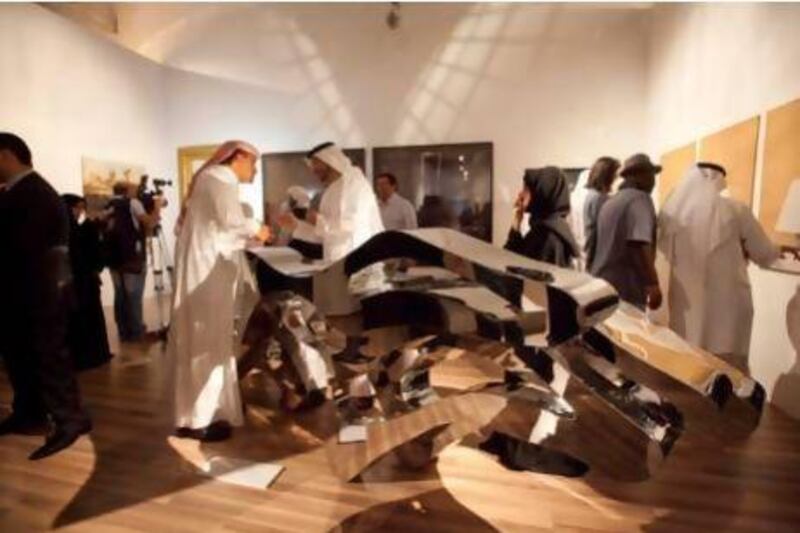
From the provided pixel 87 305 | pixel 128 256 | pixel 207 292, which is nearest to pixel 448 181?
pixel 128 256

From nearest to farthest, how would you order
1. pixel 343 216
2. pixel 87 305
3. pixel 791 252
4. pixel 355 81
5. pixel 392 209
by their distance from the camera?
pixel 791 252
pixel 343 216
pixel 87 305
pixel 392 209
pixel 355 81

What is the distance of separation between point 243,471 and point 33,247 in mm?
1295

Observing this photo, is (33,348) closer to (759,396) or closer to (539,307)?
(539,307)

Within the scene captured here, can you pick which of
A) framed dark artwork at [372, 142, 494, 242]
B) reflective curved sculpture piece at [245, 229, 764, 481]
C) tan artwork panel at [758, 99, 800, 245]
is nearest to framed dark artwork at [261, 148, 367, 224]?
framed dark artwork at [372, 142, 494, 242]

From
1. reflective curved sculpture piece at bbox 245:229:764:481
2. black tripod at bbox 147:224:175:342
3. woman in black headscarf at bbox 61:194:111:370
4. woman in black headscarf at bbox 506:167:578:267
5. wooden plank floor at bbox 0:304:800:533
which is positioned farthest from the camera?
black tripod at bbox 147:224:175:342

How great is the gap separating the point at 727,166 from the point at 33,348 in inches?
152

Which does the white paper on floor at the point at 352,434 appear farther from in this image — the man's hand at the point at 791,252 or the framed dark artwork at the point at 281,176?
the framed dark artwork at the point at 281,176

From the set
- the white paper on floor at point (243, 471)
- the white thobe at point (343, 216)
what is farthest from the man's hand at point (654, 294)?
the white paper on floor at point (243, 471)

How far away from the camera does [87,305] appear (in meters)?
3.17

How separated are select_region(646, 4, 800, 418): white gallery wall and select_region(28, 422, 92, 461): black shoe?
3.35m

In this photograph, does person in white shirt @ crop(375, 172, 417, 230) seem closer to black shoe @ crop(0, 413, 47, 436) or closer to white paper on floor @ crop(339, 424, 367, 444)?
white paper on floor @ crop(339, 424, 367, 444)

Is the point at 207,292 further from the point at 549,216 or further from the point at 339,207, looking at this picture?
the point at 549,216

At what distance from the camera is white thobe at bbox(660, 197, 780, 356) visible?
7.70 ft

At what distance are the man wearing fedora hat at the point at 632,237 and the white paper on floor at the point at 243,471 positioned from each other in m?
1.91
